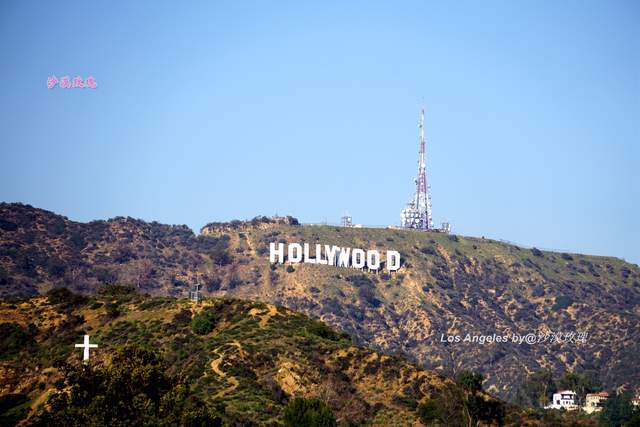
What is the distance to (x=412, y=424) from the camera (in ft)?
360

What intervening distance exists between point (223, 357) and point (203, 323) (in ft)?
34.0

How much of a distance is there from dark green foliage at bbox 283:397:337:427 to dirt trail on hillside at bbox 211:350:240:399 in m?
14.7

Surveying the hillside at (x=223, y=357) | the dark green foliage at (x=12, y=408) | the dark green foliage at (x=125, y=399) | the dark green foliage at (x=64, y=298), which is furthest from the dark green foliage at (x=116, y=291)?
the dark green foliage at (x=125, y=399)

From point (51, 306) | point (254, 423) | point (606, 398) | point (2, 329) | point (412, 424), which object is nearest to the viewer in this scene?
point (254, 423)

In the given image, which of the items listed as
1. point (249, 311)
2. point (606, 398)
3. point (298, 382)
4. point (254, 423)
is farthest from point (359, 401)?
point (606, 398)

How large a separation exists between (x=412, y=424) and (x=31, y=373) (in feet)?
110

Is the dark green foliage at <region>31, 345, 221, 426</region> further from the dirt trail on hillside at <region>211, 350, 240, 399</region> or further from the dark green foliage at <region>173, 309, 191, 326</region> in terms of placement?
the dark green foliage at <region>173, 309, 191, 326</region>

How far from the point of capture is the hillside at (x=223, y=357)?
11000cm

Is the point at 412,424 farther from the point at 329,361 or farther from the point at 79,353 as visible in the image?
the point at 79,353

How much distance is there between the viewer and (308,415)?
9600cm

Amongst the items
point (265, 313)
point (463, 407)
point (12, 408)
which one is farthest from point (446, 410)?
point (12, 408)

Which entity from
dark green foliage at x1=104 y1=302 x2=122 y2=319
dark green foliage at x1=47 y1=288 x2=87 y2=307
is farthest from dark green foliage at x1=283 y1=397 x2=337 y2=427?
dark green foliage at x1=47 y1=288 x2=87 y2=307

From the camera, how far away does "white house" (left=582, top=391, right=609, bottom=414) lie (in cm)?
19099

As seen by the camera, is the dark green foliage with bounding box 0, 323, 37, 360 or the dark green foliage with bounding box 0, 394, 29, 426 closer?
the dark green foliage with bounding box 0, 394, 29, 426
